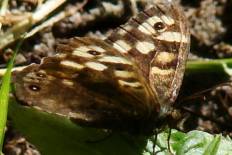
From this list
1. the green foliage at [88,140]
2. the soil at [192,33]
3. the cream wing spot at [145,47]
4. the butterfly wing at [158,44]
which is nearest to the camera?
the green foliage at [88,140]

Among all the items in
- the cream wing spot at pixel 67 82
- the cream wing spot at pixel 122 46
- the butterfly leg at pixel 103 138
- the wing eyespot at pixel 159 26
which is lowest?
the butterfly leg at pixel 103 138

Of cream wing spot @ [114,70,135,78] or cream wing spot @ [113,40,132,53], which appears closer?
cream wing spot @ [114,70,135,78]

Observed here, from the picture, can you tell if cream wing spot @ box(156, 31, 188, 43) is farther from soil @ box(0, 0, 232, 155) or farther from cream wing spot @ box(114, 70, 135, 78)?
soil @ box(0, 0, 232, 155)

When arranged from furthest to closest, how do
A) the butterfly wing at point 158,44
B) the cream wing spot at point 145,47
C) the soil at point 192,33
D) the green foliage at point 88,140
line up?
the soil at point 192,33 → the cream wing spot at point 145,47 → the butterfly wing at point 158,44 → the green foliage at point 88,140

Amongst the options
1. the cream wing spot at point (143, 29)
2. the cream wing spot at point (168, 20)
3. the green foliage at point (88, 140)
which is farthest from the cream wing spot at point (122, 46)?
the green foliage at point (88, 140)

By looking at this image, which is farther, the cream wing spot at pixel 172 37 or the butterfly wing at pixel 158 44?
the cream wing spot at pixel 172 37

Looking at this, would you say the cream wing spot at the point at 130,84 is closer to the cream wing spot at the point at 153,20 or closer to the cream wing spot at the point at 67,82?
the cream wing spot at the point at 67,82

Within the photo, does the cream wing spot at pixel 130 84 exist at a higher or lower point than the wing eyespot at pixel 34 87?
higher

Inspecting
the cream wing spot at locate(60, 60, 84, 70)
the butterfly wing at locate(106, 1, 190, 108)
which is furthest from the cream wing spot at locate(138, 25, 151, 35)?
the cream wing spot at locate(60, 60, 84, 70)
